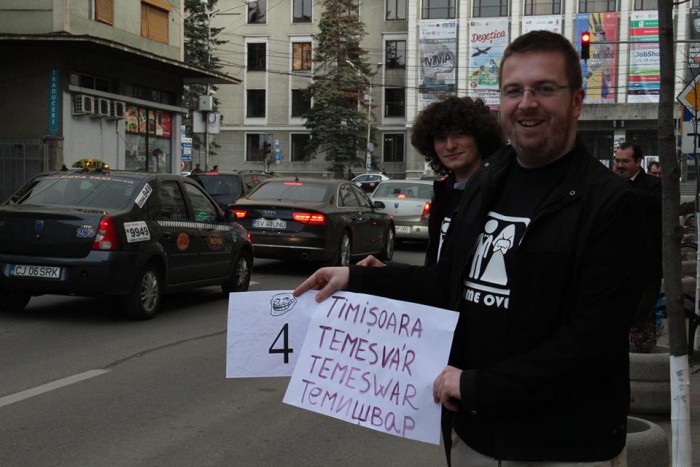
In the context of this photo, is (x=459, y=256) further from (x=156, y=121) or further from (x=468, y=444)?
(x=156, y=121)

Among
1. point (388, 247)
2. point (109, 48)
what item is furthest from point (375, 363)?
point (109, 48)

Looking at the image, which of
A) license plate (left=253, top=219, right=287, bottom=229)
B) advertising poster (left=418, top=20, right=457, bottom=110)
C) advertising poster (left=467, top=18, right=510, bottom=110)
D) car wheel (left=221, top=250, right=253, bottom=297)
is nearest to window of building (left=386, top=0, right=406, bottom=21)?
advertising poster (left=418, top=20, right=457, bottom=110)

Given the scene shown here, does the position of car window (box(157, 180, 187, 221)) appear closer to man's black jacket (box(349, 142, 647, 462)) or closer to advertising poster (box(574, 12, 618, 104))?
man's black jacket (box(349, 142, 647, 462))

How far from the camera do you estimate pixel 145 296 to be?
9656 mm

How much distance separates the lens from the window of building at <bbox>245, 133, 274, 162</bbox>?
66.5 metres

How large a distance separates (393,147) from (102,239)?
182 feet

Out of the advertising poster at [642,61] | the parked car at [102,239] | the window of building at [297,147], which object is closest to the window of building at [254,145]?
the window of building at [297,147]

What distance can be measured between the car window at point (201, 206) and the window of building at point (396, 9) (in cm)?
5489

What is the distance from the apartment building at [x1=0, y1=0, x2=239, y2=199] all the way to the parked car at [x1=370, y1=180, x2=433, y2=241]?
31.9 feet

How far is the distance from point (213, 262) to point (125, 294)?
79.9 inches

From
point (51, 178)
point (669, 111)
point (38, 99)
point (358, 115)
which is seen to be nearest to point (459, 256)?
point (669, 111)

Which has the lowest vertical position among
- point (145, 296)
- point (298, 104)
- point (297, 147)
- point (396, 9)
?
point (145, 296)

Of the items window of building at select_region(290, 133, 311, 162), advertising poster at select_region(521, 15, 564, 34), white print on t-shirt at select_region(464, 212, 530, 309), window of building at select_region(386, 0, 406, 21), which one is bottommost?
white print on t-shirt at select_region(464, 212, 530, 309)

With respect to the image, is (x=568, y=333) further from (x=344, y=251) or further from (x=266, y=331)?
(x=344, y=251)
